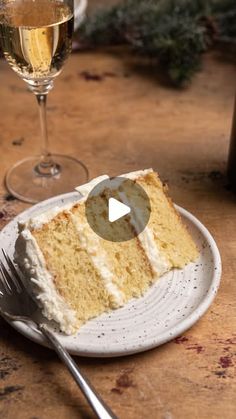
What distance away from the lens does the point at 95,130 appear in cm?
151

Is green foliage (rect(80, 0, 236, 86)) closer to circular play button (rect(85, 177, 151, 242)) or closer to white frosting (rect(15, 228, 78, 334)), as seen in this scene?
circular play button (rect(85, 177, 151, 242))

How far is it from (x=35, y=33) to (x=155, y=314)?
530 millimetres

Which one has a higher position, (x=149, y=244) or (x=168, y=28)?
(x=168, y=28)

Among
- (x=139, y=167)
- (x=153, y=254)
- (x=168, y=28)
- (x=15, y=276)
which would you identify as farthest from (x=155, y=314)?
(x=168, y=28)

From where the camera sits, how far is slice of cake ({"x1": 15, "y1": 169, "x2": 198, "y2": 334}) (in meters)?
0.96

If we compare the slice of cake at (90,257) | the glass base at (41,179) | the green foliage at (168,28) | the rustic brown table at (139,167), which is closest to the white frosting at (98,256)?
the slice of cake at (90,257)

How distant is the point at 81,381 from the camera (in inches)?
33.7

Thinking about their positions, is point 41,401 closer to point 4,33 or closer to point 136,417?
point 136,417

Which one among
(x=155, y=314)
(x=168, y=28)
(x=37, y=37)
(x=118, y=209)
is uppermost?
(x=37, y=37)

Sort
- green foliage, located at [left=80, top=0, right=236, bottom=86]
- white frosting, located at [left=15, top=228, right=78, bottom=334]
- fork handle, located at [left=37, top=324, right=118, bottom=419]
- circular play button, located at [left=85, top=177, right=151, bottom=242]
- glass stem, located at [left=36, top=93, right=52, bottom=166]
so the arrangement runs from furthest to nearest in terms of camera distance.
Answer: green foliage, located at [left=80, top=0, right=236, bottom=86]
glass stem, located at [left=36, top=93, right=52, bottom=166]
circular play button, located at [left=85, top=177, right=151, bottom=242]
white frosting, located at [left=15, top=228, right=78, bottom=334]
fork handle, located at [left=37, top=324, right=118, bottom=419]

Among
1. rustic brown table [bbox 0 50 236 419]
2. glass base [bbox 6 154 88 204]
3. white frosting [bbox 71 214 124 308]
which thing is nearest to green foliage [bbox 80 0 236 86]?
rustic brown table [bbox 0 50 236 419]

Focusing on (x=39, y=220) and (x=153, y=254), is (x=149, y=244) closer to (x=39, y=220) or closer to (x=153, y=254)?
(x=153, y=254)

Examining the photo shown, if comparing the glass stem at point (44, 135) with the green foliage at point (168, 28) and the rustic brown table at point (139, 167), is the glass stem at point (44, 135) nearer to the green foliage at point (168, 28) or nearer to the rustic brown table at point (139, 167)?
the rustic brown table at point (139, 167)

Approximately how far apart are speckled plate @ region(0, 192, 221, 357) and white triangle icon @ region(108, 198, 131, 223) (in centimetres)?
13
